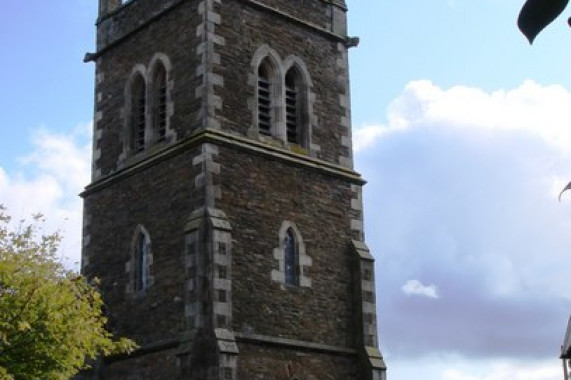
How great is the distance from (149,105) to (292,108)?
3060 millimetres

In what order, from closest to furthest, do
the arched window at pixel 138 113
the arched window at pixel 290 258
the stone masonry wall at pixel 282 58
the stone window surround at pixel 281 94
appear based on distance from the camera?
1. the arched window at pixel 290 258
2. the stone masonry wall at pixel 282 58
3. the stone window surround at pixel 281 94
4. the arched window at pixel 138 113

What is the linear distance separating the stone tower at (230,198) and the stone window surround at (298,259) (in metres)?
0.03

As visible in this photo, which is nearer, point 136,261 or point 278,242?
point 278,242

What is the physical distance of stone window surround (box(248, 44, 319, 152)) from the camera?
64.7ft

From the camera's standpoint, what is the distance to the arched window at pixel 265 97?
20016 millimetres

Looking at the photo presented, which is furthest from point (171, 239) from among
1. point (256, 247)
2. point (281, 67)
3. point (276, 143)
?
point (281, 67)

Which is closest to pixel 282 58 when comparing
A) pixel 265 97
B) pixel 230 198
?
pixel 265 97

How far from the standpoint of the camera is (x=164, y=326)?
18.1m

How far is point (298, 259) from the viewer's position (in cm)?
1922

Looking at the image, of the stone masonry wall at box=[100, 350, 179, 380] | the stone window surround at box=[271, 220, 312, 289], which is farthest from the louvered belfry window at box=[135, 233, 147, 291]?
the stone window surround at box=[271, 220, 312, 289]

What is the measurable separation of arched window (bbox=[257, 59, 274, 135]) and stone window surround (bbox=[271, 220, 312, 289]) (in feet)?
7.07

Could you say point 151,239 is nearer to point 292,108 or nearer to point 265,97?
point 265,97

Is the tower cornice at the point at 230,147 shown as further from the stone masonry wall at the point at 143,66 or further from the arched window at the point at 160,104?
the arched window at the point at 160,104

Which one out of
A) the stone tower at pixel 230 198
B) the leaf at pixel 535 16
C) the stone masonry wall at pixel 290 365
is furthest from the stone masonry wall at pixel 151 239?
the leaf at pixel 535 16
